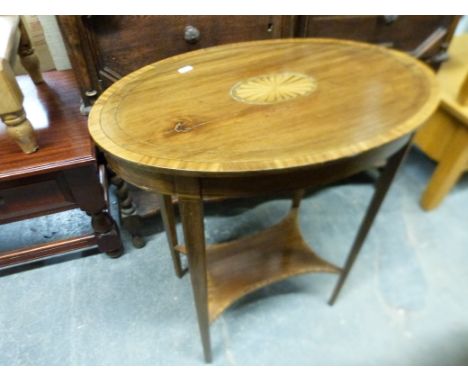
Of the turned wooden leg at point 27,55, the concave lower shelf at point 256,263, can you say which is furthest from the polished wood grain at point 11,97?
the concave lower shelf at point 256,263

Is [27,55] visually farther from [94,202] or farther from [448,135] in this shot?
[448,135]

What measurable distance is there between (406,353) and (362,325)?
0.13 meters

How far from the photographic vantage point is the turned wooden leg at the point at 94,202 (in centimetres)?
86

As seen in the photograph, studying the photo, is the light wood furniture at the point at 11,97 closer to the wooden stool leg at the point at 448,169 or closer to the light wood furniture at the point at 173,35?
the light wood furniture at the point at 173,35

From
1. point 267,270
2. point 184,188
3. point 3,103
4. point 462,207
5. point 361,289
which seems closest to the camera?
point 184,188

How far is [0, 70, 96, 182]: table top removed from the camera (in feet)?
2.57

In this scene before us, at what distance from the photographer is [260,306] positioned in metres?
1.02

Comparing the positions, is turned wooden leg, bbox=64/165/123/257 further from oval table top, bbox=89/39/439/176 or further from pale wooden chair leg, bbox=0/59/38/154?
oval table top, bbox=89/39/439/176

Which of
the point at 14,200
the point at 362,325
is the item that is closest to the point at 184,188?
the point at 14,200

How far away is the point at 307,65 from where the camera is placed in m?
0.75

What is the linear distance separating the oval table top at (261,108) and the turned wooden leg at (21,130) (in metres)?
0.24

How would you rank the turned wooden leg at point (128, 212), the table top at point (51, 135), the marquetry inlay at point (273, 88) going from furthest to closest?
the turned wooden leg at point (128, 212) < the table top at point (51, 135) < the marquetry inlay at point (273, 88)

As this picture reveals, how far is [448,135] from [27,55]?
1.41 meters

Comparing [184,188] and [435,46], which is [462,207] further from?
[184,188]
